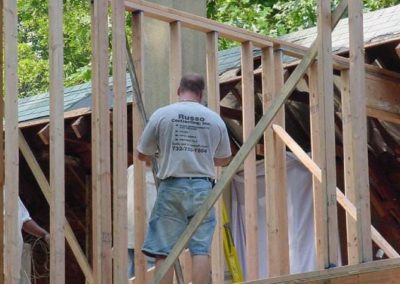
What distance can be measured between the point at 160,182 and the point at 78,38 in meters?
15.3

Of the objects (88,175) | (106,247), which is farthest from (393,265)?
(88,175)

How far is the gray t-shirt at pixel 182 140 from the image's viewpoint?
6.52m

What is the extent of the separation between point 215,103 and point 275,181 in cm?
86

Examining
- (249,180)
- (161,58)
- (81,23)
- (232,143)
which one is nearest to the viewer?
(249,180)

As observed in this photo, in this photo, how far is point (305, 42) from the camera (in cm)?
1107

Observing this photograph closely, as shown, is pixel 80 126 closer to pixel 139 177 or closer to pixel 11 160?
pixel 139 177

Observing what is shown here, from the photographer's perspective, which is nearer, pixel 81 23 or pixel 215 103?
pixel 215 103

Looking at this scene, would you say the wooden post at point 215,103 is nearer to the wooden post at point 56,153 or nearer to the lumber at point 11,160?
the wooden post at point 56,153

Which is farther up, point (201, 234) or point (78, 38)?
point (78, 38)

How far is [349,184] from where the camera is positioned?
8.89 m

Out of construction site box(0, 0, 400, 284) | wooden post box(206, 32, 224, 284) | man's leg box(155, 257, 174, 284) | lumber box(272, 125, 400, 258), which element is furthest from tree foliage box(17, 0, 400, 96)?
man's leg box(155, 257, 174, 284)

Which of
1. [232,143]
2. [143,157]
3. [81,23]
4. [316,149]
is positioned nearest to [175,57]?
[143,157]

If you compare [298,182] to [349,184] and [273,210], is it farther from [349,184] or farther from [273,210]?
[273,210]

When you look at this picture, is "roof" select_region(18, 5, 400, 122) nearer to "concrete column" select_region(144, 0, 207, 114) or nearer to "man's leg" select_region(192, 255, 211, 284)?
"concrete column" select_region(144, 0, 207, 114)
